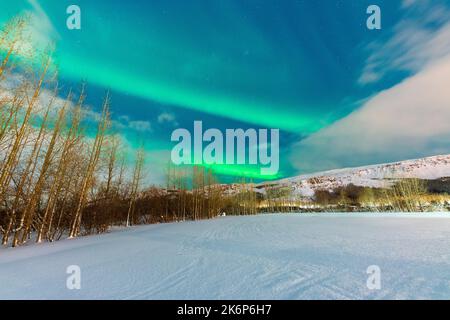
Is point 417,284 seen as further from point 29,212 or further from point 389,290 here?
point 29,212

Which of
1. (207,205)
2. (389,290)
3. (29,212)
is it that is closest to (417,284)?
(389,290)

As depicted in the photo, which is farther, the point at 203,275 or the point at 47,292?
the point at 203,275

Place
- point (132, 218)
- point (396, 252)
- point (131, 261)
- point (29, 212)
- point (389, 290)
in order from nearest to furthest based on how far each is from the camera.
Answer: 1. point (389, 290)
2. point (396, 252)
3. point (131, 261)
4. point (29, 212)
5. point (132, 218)

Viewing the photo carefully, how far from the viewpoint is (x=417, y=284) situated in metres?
2.08

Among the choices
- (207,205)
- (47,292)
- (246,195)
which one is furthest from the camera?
(246,195)

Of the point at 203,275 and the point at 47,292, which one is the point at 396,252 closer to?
the point at 203,275

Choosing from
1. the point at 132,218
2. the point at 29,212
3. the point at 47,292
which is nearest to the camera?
the point at 47,292

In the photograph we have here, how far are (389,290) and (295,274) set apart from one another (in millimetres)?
862
